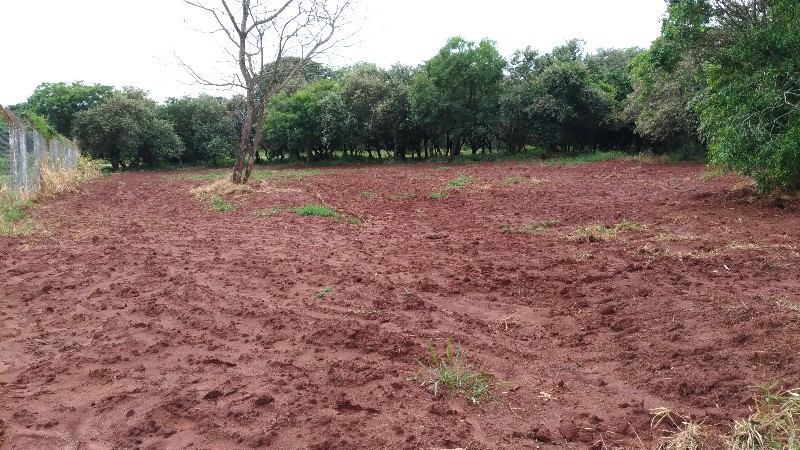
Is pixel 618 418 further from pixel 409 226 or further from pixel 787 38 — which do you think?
pixel 787 38

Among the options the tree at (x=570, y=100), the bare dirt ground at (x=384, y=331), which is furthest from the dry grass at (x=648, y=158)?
the bare dirt ground at (x=384, y=331)

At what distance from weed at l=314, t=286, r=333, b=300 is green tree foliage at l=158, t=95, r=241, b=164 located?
3943 centimetres

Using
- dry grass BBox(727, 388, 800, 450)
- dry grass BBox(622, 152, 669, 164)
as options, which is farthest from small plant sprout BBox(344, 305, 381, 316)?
dry grass BBox(622, 152, 669, 164)

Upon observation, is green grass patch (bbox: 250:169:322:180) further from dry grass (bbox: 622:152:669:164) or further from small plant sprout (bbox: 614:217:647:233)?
small plant sprout (bbox: 614:217:647:233)

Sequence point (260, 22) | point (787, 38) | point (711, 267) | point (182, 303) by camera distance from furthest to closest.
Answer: point (260, 22), point (787, 38), point (711, 267), point (182, 303)

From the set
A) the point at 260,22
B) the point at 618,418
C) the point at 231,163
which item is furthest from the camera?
the point at 231,163

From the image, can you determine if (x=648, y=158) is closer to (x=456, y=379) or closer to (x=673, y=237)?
(x=673, y=237)

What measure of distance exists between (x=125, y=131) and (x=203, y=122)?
23.0ft

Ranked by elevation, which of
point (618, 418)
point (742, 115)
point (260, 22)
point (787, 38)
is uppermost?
point (260, 22)

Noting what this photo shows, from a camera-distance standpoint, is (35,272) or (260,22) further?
(260,22)

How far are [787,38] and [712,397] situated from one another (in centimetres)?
872

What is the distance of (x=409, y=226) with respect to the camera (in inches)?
414

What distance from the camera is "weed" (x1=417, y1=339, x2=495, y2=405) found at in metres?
3.56

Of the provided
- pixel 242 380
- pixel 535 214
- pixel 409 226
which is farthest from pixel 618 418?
pixel 535 214
